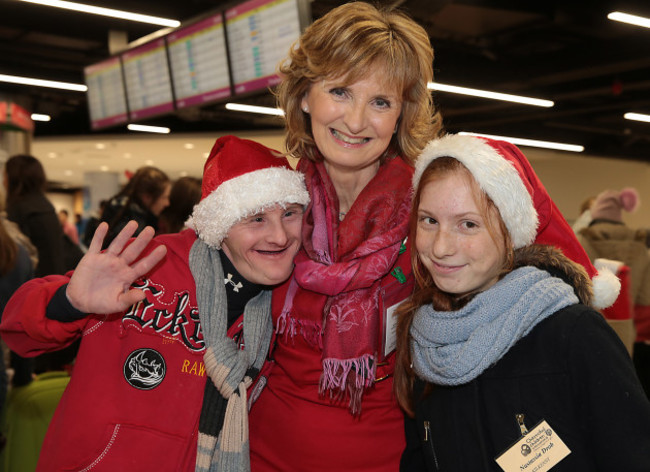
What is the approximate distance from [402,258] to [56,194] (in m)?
28.6

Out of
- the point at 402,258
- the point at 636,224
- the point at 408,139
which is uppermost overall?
the point at 408,139

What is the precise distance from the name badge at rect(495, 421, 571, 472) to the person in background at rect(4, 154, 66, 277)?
3489 mm

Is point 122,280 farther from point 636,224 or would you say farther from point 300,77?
point 636,224

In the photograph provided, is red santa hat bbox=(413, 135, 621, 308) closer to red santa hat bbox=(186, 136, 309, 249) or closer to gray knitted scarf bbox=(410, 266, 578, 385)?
gray knitted scarf bbox=(410, 266, 578, 385)

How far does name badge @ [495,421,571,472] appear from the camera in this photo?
1333mm

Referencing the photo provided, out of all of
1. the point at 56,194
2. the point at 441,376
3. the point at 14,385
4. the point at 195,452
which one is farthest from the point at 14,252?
the point at 56,194

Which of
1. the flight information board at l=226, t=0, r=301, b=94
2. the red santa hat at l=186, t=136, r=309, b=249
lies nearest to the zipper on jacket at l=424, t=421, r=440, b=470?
the red santa hat at l=186, t=136, r=309, b=249

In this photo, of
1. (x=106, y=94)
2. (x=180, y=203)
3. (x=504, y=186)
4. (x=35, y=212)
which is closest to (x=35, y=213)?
(x=35, y=212)

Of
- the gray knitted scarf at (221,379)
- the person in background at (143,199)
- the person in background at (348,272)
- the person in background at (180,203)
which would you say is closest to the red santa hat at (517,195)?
the person in background at (348,272)

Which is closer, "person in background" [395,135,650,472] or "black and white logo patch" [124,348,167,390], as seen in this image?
"person in background" [395,135,650,472]

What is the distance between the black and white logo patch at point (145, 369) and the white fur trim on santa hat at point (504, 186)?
0.96 metres

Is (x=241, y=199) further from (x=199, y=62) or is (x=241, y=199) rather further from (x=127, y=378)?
(x=199, y=62)

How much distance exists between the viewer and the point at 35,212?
4.14 metres

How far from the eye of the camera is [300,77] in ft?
6.39
